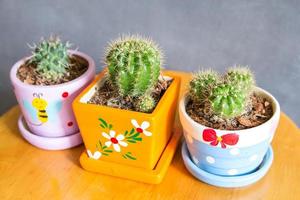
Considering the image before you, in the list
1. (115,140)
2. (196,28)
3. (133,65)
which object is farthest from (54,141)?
(196,28)

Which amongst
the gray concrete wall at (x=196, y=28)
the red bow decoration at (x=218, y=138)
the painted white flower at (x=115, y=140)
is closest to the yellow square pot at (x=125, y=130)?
the painted white flower at (x=115, y=140)

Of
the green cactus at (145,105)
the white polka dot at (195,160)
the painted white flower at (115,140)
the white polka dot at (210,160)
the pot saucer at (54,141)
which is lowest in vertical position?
the pot saucer at (54,141)

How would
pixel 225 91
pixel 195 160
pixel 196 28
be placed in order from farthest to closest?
pixel 196 28, pixel 195 160, pixel 225 91

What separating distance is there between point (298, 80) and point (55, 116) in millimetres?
889

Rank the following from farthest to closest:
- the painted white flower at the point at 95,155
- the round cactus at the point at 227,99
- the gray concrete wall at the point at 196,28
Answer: the gray concrete wall at the point at 196,28, the painted white flower at the point at 95,155, the round cactus at the point at 227,99

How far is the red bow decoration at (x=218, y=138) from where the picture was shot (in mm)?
697

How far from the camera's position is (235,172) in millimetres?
766

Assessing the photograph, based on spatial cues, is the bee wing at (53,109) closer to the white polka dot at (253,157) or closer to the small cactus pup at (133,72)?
the small cactus pup at (133,72)

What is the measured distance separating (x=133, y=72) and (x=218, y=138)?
0.21 metres

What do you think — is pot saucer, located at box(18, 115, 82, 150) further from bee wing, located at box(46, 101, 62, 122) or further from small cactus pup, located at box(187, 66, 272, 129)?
small cactus pup, located at box(187, 66, 272, 129)

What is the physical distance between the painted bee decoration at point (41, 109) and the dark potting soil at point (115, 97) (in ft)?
0.33

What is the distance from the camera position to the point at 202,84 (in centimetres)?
Result: 77

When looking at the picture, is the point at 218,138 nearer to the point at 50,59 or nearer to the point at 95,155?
the point at 95,155

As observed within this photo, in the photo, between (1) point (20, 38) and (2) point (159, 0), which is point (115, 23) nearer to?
(2) point (159, 0)
